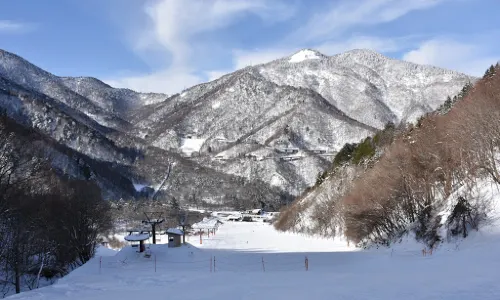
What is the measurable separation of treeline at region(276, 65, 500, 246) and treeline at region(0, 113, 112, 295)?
25434 mm

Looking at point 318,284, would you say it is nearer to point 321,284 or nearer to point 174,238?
point 321,284

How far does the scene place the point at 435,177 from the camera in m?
34.4

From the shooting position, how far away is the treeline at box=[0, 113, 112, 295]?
92.5 feet

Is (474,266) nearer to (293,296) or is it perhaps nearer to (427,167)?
(293,296)

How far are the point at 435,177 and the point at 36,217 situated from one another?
3248cm

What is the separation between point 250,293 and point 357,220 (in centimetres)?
2809

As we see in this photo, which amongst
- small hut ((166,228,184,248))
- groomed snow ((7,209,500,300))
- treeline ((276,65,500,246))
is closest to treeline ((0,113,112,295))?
groomed snow ((7,209,500,300))

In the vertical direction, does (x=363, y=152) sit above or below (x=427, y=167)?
above

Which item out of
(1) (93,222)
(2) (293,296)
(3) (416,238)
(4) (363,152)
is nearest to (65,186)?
(1) (93,222)

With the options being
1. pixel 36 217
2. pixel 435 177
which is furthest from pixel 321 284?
pixel 36 217

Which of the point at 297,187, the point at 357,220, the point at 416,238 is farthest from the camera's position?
the point at 297,187

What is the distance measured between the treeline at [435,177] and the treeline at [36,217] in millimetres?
25434

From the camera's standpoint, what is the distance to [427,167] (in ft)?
112

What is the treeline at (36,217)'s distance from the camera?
28203mm
